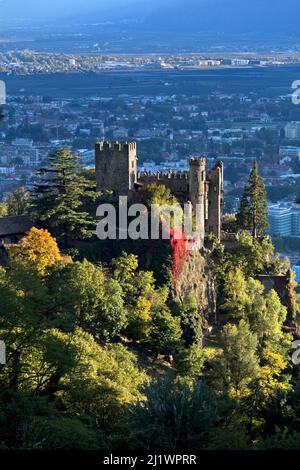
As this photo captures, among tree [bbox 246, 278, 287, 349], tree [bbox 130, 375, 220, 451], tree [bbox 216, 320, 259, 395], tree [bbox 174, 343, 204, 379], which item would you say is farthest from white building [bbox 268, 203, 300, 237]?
tree [bbox 130, 375, 220, 451]

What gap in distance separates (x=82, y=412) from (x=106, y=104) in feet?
343

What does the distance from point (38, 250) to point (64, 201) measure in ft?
10.4

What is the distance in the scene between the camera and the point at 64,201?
27234mm

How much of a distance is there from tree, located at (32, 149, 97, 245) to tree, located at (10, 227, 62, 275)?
6.27ft

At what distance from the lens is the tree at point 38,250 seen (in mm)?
23609

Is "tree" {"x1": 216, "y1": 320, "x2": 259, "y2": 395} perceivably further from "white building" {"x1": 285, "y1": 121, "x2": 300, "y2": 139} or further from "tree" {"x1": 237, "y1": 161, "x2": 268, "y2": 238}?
"white building" {"x1": 285, "y1": 121, "x2": 300, "y2": 139}

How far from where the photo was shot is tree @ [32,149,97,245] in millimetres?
27031

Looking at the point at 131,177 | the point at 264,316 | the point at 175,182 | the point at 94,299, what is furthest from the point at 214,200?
the point at 94,299

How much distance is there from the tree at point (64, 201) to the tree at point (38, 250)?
75.2 inches

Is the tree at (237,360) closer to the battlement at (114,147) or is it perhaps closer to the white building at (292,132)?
the battlement at (114,147)

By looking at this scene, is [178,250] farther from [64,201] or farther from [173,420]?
[173,420]

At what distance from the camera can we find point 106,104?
121 m
